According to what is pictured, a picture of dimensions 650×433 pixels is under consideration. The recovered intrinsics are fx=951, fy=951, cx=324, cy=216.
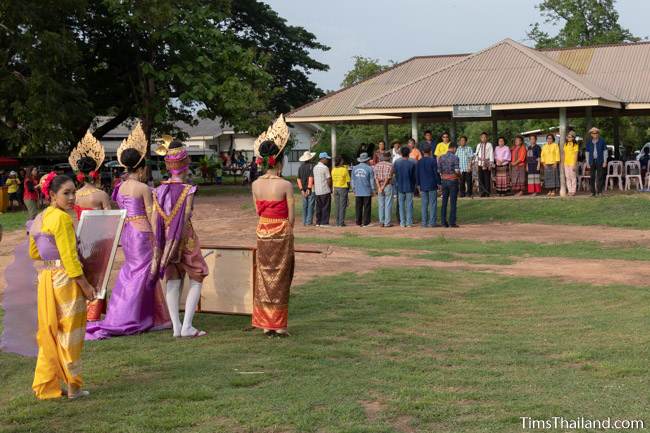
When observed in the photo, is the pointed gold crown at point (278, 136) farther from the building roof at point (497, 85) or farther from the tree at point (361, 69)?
the tree at point (361, 69)

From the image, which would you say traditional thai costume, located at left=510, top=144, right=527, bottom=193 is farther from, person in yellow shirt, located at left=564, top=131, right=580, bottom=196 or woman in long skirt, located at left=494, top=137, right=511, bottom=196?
person in yellow shirt, located at left=564, top=131, right=580, bottom=196

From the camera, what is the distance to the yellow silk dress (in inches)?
273

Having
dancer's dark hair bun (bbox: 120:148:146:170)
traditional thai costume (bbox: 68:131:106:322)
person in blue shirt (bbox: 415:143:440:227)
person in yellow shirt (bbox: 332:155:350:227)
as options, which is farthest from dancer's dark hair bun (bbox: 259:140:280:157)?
person in yellow shirt (bbox: 332:155:350:227)

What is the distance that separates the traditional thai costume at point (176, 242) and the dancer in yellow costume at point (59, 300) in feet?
7.03

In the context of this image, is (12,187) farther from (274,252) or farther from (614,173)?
(274,252)

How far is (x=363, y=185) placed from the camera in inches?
847

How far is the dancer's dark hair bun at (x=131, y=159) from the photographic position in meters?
9.50

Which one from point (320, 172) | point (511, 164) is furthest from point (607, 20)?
point (320, 172)

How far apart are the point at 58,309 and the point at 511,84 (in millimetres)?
21250

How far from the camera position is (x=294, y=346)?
8.71 meters

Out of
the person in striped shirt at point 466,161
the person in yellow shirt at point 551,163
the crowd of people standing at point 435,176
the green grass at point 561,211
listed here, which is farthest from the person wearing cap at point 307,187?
the person in yellow shirt at point 551,163

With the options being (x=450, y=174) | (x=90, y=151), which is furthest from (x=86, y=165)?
(x=450, y=174)

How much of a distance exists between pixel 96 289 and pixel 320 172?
14.3 meters

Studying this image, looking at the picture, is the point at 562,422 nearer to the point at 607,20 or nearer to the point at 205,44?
the point at 205,44
